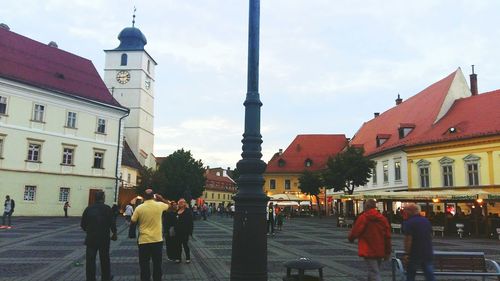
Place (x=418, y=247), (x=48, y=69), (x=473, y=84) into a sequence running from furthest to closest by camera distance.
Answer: (x=473, y=84)
(x=48, y=69)
(x=418, y=247)

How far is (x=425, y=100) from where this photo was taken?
142 feet

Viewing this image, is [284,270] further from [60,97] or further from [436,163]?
[60,97]

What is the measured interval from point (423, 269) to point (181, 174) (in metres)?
49.3

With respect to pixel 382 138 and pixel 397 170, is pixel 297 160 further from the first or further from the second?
pixel 397 170

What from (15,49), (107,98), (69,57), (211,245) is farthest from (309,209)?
(211,245)

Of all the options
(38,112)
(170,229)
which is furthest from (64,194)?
(170,229)

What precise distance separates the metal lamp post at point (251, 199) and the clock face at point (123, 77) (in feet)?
199

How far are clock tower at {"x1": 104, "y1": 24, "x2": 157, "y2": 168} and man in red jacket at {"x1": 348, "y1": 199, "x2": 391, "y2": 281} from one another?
190 ft

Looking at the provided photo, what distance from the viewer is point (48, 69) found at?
39.1 m

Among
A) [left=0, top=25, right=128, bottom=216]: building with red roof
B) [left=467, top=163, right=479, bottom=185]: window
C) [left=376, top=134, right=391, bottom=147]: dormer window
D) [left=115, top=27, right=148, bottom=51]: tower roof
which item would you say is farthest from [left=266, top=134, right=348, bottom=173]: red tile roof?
[left=467, top=163, right=479, bottom=185]: window

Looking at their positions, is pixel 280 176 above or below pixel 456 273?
above

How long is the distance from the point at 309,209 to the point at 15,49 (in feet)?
127

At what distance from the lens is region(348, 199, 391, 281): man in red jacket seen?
287 inches

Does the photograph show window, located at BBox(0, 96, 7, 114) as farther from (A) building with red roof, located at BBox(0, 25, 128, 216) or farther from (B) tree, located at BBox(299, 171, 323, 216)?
(B) tree, located at BBox(299, 171, 323, 216)
